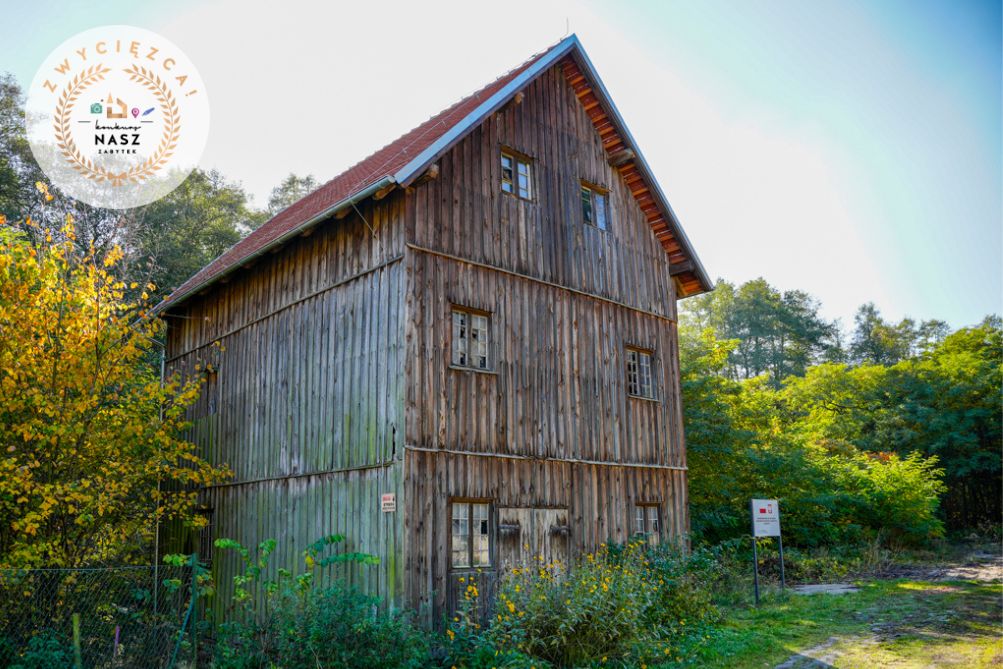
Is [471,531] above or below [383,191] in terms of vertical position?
below

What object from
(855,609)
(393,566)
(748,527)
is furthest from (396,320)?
(748,527)

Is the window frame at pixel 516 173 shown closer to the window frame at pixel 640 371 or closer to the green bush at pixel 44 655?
the window frame at pixel 640 371

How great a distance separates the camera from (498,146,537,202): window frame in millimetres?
14188

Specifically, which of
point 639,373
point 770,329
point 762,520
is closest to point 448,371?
point 639,373

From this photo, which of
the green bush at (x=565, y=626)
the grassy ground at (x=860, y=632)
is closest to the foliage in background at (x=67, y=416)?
the green bush at (x=565, y=626)

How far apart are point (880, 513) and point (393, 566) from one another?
19.7 meters

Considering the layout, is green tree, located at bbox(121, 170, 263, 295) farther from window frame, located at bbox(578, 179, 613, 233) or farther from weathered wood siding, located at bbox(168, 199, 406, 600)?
window frame, located at bbox(578, 179, 613, 233)

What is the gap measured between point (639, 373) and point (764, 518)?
411 cm

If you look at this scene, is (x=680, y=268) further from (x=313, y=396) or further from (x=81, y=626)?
(x=81, y=626)

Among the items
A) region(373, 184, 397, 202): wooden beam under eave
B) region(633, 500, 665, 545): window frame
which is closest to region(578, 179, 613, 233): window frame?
region(373, 184, 397, 202): wooden beam under eave

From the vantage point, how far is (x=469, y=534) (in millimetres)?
12109

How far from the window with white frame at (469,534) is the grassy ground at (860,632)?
3271mm

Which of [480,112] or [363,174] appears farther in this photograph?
[363,174]

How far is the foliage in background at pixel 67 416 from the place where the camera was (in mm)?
Answer: 12148
